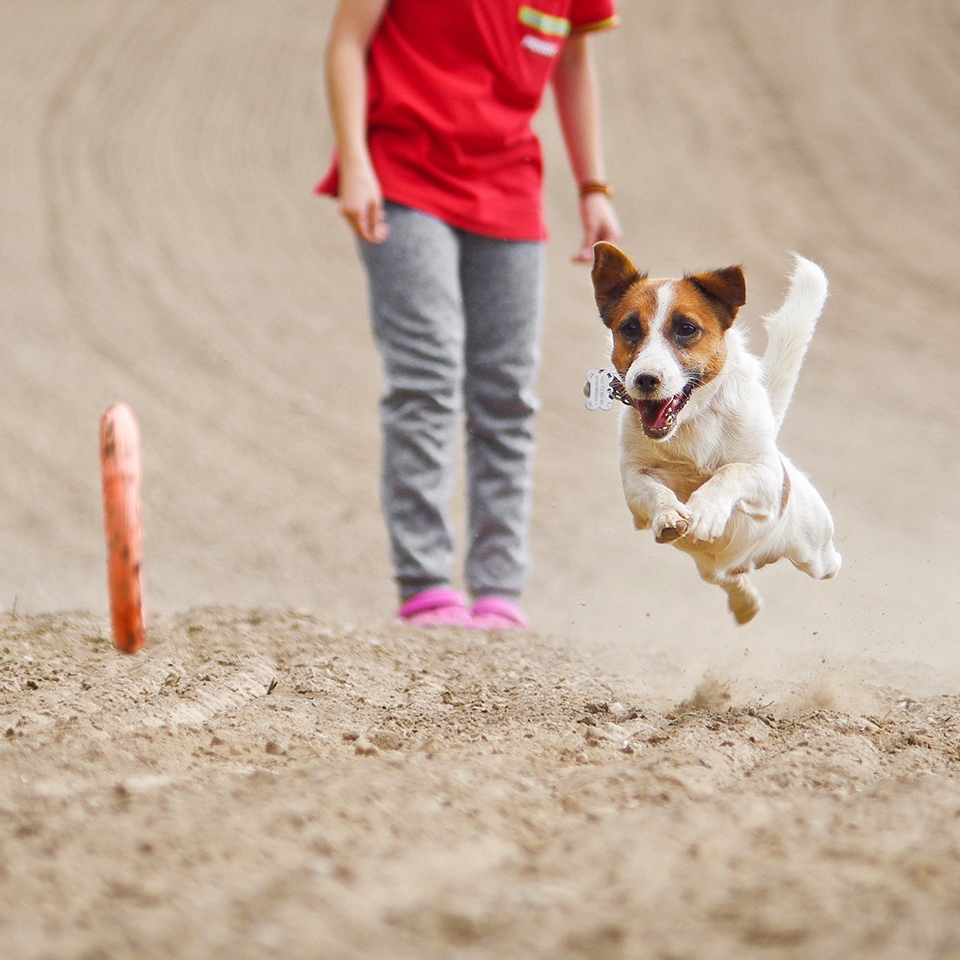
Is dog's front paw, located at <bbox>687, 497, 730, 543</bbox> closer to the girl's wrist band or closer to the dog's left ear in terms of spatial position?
the dog's left ear

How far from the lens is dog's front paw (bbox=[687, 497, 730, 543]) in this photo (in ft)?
7.69

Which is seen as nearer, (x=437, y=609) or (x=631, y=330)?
(x=631, y=330)

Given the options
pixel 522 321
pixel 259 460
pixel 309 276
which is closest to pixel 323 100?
pixel 309 276

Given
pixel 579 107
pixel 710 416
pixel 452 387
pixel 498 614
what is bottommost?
pixel 498 614

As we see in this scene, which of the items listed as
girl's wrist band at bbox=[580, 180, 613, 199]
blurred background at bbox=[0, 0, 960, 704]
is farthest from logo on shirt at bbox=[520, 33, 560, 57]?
blurred background at bbox=[0, 0, 960, 704]

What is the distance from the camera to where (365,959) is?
1.50m

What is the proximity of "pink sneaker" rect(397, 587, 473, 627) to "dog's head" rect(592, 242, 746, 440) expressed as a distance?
1706 mm

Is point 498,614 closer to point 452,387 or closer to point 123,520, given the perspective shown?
point 452,387

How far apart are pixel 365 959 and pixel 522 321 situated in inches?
115

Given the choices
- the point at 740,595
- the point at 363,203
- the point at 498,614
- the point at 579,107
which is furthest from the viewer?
the point at 579,107

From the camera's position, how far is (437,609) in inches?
161

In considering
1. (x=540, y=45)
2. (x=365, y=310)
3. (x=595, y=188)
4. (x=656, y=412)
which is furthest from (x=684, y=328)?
(x=365, y=310)

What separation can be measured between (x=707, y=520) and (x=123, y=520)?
1.10 metres

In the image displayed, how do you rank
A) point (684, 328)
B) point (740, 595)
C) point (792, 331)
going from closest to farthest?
point (684, 328) < point (792, 331) < point (740, 595)
